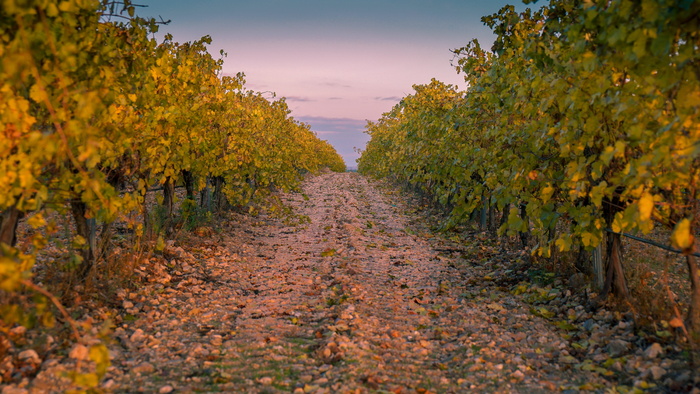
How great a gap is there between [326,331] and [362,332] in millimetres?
492

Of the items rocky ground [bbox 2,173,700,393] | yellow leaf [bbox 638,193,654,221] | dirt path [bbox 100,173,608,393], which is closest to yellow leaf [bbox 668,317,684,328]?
rocky ground [bbox 2,173,700,393]

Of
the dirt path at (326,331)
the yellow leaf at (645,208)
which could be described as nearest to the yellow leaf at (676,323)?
the dirt path at (326,331)

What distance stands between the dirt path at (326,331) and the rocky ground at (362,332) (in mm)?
23

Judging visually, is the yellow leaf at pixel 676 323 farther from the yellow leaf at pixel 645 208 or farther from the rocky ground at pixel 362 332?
the yellow leaf at pixel 645 208

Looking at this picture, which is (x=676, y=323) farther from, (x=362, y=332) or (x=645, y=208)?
(x=362, y=332)

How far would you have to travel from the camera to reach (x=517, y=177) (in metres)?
7.03

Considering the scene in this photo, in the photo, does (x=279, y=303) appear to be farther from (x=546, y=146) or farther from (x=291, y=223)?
(x=291, y=223)

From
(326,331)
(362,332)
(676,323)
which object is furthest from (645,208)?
(326,331)

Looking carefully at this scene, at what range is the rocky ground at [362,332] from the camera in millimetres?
4656

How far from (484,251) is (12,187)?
10.3 m

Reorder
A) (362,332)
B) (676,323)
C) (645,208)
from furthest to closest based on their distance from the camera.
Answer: (362,332) < (676,323) < (645,208)

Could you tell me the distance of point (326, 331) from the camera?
6.14 metres

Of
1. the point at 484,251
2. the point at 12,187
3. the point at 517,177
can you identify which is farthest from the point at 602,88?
the point at 484,251

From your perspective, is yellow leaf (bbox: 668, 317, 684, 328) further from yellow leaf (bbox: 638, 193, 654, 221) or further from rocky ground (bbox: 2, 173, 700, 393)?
yellow leaf (bbox: 638, 193, 654, 221)
